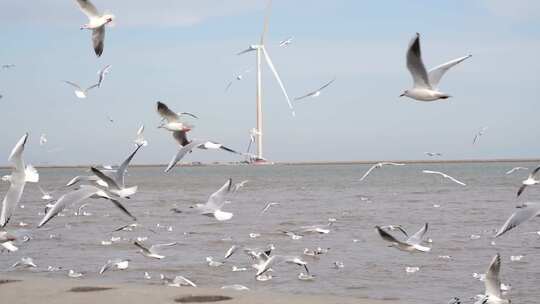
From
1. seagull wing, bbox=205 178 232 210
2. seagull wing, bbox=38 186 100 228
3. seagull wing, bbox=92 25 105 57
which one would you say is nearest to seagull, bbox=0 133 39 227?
seagull wing, bbox=38 186 100 228

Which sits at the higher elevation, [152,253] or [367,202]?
[367,202]

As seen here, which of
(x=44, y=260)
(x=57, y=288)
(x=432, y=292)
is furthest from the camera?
(x=44, y=260)

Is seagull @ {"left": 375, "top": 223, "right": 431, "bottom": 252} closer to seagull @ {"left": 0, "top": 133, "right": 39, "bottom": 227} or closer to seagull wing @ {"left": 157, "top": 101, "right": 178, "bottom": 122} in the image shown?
seagull wing @ {"left": 157, "top": 101, "right": 178, "bottom": 122}

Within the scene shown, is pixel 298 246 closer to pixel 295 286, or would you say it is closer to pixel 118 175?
pixel 295 286

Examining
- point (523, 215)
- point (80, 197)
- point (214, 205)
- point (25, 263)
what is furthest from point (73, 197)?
point (25, 263)

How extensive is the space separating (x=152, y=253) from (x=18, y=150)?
4004mm

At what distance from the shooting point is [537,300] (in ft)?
42.1

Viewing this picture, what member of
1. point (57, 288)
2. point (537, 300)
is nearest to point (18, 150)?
point (57, 288)

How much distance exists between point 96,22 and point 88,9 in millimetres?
252

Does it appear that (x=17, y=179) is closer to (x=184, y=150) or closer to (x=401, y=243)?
(x=184, y=150)

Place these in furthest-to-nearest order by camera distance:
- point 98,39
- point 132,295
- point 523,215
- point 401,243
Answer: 1. point 132,295
2. point 98,39
3. point 401,243
4. point 523,215

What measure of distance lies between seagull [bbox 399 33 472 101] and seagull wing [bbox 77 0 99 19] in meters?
3.29

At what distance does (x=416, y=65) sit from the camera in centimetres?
884

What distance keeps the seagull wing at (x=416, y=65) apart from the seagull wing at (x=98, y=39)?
3127mm
